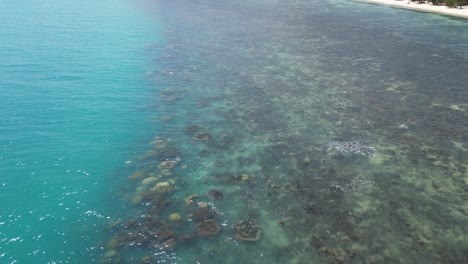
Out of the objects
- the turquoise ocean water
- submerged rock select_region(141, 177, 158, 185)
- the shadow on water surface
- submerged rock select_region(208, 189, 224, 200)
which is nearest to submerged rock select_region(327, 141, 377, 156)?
the shadow on water surface

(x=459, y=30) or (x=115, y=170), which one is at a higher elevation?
(x=459, y=30)

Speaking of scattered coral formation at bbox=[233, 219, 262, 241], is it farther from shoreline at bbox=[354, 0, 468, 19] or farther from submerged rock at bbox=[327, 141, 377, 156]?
shoreline at bbox=[354, 0, 468, 19]

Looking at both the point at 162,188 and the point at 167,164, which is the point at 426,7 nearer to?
the point at 167,164

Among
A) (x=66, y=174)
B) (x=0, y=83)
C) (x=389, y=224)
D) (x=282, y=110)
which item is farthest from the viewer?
(x=0, y=83)

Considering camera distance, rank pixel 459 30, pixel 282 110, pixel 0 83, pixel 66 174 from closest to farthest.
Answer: pixel 66 174
pixel 282 110
pixel 0 83
pixel 459 30

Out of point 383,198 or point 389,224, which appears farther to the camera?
point 383,198

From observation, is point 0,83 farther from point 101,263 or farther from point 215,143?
point 101,263

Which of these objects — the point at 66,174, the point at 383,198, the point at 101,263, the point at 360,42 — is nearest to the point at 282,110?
the point at 383,198

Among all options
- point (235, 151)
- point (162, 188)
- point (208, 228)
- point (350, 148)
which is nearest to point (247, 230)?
point (208, 228)

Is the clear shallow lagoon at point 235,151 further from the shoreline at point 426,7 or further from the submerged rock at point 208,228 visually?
the shoreline at point 426,7
